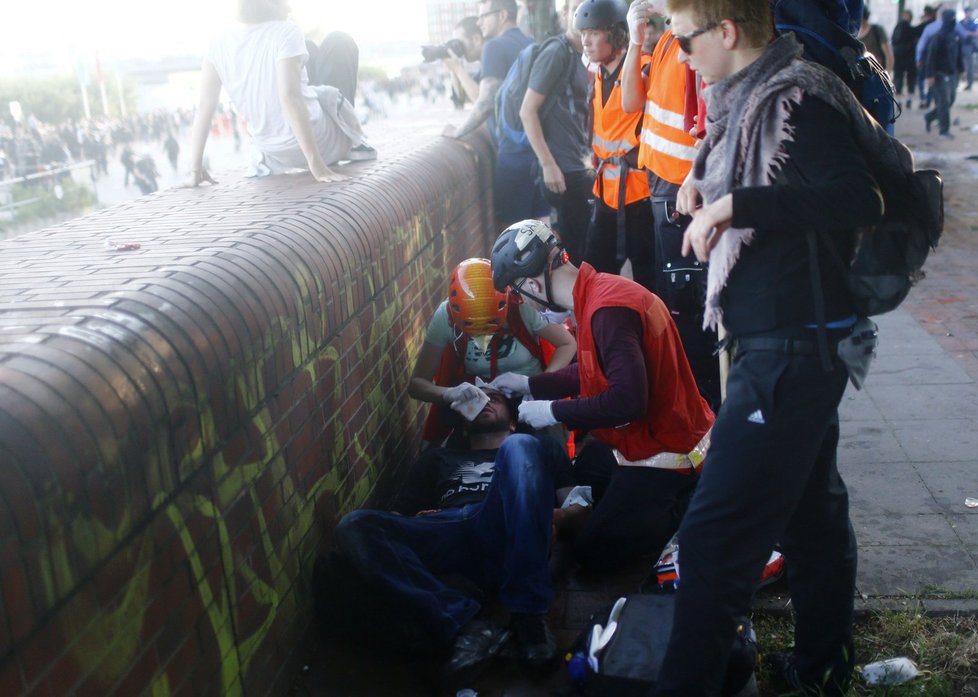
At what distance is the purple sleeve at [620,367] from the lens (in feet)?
10.2

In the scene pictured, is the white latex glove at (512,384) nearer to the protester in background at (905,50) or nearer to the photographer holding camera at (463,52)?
the photographer holding camera at (463,52)

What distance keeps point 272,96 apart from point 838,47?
293 centimetres

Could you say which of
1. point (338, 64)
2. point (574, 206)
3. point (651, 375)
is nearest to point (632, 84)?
point (574, 206)

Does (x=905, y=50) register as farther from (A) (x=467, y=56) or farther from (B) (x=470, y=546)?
(B) (x=470, y=546)

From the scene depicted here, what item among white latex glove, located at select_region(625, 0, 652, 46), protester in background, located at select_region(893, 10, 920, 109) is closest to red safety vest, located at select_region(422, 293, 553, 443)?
white latex glove, located at select_region(625, 0, 652, 46)

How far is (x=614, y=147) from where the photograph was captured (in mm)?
4773

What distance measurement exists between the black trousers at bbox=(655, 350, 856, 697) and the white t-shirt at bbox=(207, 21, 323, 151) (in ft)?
9.64

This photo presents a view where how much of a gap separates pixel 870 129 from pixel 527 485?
1.48 meters

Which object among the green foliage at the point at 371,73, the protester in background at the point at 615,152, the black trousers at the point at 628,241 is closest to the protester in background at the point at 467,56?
the protester in background at the point at 615,152

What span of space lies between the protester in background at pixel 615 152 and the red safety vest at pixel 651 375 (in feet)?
5.04

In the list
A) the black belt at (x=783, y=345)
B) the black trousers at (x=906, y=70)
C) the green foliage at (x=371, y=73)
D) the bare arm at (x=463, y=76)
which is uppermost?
the bare arm at (x=463, y=76)

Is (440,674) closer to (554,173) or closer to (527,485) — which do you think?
(527,485)

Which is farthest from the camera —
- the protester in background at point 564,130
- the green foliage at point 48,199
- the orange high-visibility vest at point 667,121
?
the green foliage at point 48,199

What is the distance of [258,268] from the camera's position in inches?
103
